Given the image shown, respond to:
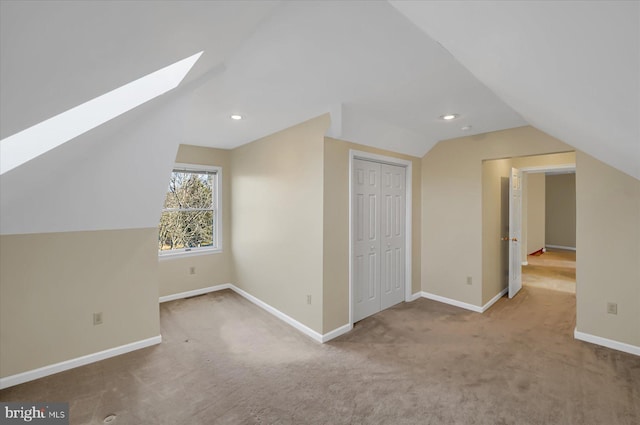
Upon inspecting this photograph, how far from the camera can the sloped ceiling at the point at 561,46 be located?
671 mm

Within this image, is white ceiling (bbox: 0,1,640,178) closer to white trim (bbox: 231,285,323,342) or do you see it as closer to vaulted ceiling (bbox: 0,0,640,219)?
vaulted ceiling (bbox: 0,0,640,219)

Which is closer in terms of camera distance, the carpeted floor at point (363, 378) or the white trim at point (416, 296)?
the carpeted floor at point (363, 378)

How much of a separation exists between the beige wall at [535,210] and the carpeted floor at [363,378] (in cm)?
512

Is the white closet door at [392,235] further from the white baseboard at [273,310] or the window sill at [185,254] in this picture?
the window sill at [185,254]

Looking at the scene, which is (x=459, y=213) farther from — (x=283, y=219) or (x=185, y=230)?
(x=185, y=230)

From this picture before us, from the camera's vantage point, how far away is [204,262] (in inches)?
183

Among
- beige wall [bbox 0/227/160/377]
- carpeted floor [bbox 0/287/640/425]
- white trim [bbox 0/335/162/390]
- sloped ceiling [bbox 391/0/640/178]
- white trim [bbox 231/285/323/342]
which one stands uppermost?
sloped ceiling [bbox 391/0/640/178]

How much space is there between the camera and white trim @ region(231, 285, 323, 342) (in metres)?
3.09

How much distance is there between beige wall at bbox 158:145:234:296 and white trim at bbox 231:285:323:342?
495mm

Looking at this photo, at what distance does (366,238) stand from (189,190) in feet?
9.82

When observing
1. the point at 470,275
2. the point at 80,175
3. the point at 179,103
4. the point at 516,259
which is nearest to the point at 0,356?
the point at 80,175

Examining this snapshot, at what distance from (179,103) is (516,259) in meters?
5.05

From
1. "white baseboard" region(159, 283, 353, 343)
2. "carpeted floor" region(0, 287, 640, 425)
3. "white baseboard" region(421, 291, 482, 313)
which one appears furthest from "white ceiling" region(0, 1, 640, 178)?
"white baseboard" region(421, 291, 482, 313)

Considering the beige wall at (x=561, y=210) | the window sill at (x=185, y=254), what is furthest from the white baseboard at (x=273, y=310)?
the beige wall at (x=561, y=210)
